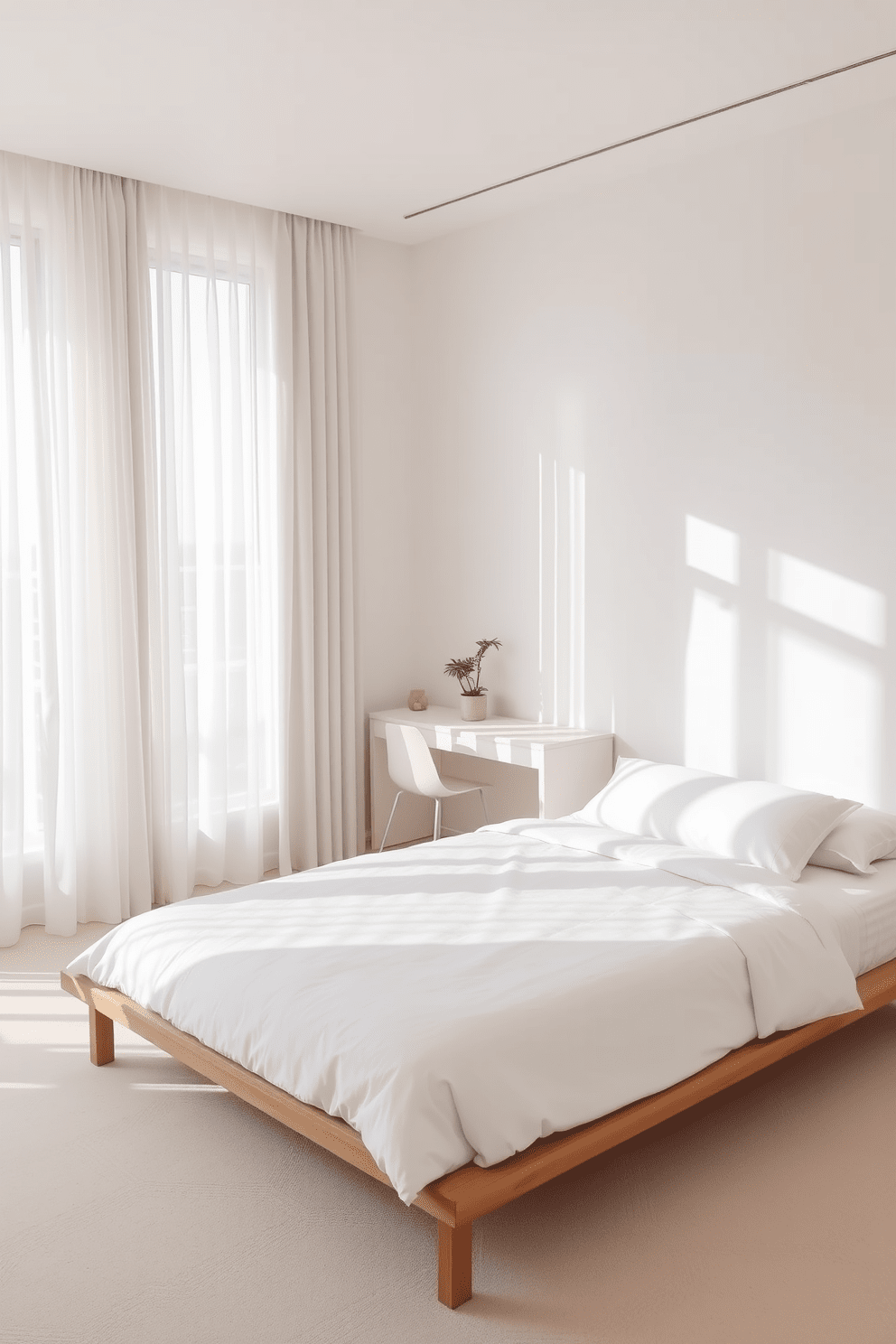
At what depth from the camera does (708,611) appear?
4.25 m

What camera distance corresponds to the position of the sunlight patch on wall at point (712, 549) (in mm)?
4152

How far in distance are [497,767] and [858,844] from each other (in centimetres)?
207

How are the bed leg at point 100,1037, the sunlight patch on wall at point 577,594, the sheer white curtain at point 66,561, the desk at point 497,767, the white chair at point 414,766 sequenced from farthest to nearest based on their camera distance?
the sunlight patch on wall at point 577,594 < the white chair at point 414,766 < the desk at point 497,767 < the sheer white curtain at point 66,561 < the bed leg at point 100,1037

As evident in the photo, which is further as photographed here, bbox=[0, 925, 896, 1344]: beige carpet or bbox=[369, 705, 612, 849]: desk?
bbox=[369, 705, 612, 849]: desk

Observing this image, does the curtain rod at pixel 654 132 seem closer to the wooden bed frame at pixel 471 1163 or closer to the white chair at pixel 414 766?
the white chair at pixel 414 766

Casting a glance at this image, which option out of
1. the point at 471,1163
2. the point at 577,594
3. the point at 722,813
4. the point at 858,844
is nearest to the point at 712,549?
the point at 577,594

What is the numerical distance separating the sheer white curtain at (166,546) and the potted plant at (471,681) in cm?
50

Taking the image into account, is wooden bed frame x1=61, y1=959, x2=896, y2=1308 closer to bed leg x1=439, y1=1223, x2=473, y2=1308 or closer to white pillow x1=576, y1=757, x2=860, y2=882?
bed leg x1=439, y1=1223, x2=473, y2=1308

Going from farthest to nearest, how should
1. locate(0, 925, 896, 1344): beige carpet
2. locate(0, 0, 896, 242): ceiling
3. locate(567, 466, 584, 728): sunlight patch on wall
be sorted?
locate(567, 466, 584, 728): sunlight patch on wall, locate(0, 0, 896, 242): ceiling, locate(0, 925, 896, 1344): beige carpet

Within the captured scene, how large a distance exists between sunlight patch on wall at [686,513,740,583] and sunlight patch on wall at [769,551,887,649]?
0.54ft

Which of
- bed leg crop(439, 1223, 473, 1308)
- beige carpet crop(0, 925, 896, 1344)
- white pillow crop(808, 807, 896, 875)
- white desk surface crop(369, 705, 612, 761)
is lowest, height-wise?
beige carpet crop(0, 925, 896, 1344)

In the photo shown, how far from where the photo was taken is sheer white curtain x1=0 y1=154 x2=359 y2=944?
4.14m

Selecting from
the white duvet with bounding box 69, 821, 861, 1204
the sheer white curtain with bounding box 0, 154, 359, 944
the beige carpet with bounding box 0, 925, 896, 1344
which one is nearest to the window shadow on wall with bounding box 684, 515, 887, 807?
the white duvet with bounding box 69, 821, 861, 1204

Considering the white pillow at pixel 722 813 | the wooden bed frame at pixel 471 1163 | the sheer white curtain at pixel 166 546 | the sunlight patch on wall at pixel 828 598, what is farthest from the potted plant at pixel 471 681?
the wooden bed frame at pixel 471 1163
